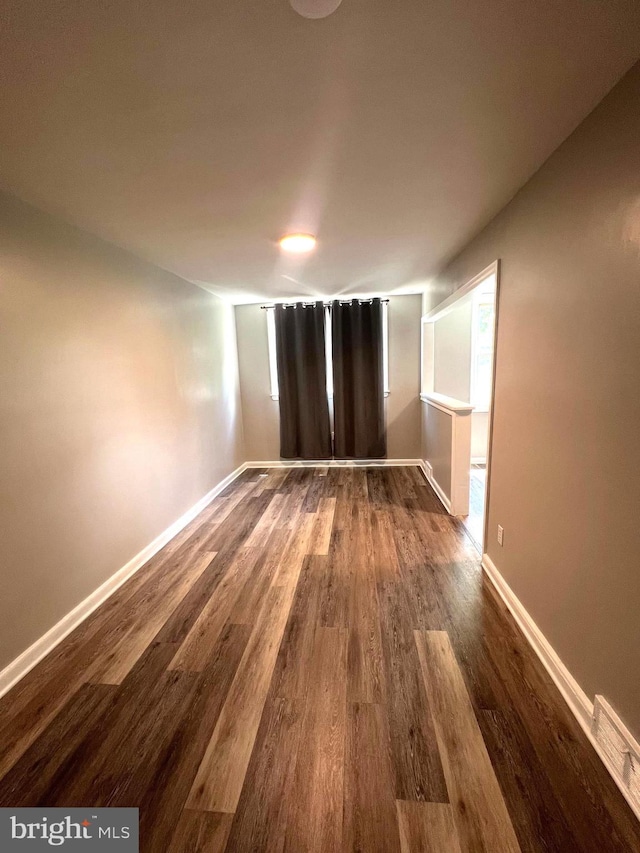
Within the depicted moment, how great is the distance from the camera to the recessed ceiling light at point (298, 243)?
7.14 feet

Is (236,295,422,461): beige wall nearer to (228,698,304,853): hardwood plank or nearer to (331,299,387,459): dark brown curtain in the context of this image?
(331,299,387,459): dark brown curtain

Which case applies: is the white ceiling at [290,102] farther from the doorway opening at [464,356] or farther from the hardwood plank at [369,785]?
the doorway opening at [464,356]

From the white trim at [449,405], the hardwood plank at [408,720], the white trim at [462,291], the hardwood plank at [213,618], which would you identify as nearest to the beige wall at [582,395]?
the white trim at [462,291]

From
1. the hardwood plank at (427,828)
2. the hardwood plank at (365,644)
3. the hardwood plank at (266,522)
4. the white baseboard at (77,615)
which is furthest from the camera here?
the hardwood plank at (266,522)

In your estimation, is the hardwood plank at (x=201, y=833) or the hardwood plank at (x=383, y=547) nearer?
the hardwood plank at (x=201, y=833)

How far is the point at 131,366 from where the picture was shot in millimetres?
2438

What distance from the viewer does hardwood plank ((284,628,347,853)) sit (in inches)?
40.0

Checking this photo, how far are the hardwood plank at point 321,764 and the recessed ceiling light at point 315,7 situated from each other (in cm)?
222

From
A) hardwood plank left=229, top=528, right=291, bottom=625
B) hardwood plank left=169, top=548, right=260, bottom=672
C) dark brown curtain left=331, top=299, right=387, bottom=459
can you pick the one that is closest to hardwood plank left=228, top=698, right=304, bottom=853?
hardwood plank left=169, top=548, right=260, bottom=672

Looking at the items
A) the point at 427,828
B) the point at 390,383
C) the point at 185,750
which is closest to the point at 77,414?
the point at 185,750

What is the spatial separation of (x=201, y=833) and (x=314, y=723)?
0.47 meters

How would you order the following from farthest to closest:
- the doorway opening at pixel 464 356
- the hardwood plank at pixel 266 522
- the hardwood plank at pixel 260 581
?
the doorway opening at pixel 464 356 < the hardwood plank at pixel 266 522 < the hardwood plank at pixel 260 581

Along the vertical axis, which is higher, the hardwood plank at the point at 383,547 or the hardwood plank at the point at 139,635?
the hardwood plank at the point at 383,547

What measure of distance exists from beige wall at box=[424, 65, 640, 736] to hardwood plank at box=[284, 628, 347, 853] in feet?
3.20
